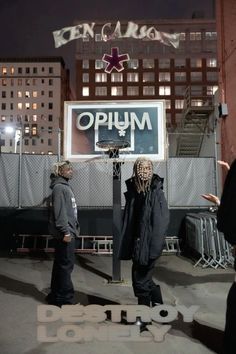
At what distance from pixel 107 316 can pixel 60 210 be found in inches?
63.9

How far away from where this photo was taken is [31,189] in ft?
42.1

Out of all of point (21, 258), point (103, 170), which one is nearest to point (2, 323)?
→ point (21, 258)

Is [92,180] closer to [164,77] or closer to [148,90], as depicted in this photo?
[148,90]

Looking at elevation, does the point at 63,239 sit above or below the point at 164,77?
below

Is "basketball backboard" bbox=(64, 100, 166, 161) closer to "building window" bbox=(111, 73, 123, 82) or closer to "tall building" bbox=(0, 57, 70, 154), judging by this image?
"building window" bbox=(111, 73, 123, 82)

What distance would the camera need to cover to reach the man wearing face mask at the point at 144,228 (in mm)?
5418

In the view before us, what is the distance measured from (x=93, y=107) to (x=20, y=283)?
11.9 ft

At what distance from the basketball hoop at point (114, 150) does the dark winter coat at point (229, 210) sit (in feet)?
15.9

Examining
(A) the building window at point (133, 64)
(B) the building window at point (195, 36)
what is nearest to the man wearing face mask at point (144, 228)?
(B) the building window at point (195, 36)

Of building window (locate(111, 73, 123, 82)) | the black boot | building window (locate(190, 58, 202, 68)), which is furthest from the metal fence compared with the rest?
building window (locate(190, 58, 202, 68))

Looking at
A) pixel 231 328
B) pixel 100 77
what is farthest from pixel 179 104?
pixel 231 328

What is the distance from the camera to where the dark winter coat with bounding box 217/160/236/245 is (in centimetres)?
325

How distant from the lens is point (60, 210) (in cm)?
640

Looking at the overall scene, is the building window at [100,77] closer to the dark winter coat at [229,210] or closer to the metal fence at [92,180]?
the metal fence at [92,180]
